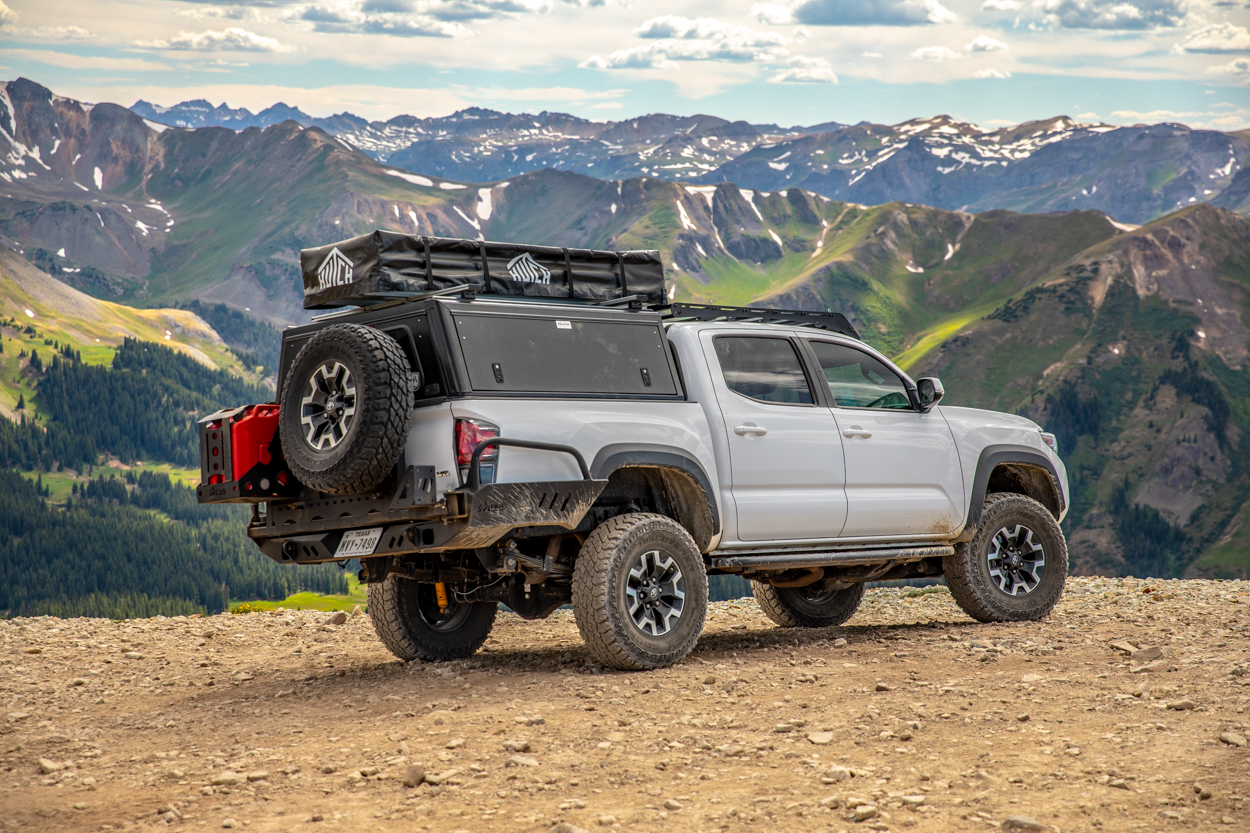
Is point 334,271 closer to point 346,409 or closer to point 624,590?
point 346,409

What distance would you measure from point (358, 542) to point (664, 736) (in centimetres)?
248

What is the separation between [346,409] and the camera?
6863 mm

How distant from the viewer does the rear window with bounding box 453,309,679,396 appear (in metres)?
7.09

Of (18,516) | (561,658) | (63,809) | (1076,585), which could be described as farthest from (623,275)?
(18,516)

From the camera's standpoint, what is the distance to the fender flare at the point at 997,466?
31.7 ft

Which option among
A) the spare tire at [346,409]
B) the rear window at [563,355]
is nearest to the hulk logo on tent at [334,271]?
the spare tire at [346,409]

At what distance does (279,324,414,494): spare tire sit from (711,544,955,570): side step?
287 cm

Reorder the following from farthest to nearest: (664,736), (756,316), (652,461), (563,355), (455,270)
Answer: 1. (756,316)
2. (455,270)
3. (652,461)
4. (563,355)
5. (664,736)

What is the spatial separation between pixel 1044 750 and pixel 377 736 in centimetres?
349

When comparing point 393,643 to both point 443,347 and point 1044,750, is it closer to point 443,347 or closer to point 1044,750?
point 443,347

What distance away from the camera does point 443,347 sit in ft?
22.9

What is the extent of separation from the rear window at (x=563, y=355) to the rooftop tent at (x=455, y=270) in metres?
0.56

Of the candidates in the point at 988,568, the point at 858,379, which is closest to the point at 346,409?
the point at 858,379

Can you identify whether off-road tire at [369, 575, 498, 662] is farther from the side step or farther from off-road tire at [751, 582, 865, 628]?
off-road tire at [751, 582, 865, 628]
